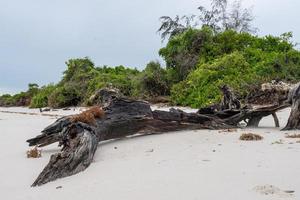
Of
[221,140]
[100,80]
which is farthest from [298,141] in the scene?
[100,80]

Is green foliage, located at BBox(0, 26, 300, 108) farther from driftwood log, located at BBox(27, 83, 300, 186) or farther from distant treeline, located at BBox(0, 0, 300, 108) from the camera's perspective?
driftwood log, located at BBox(27, 83, 300, 186)

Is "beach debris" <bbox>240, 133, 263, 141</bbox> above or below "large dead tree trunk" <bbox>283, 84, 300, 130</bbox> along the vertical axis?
below

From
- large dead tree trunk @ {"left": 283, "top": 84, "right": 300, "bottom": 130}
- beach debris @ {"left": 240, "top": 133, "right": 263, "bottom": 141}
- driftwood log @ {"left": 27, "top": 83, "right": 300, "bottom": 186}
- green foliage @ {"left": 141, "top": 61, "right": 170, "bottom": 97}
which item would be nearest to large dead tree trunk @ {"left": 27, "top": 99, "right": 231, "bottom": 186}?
driftwood log @ {"left": 27, "top": 83, "right": 300, "bottom": 186}

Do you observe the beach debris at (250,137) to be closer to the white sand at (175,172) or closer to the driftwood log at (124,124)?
the white sand at (175,172)

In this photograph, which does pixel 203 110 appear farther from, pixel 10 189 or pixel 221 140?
pixel 10 189

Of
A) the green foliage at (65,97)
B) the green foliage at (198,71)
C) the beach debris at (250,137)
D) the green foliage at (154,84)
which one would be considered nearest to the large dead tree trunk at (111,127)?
the beach debris at (250,137)

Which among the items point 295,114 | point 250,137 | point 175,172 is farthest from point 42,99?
point 175,172

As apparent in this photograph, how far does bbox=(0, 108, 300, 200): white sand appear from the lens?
400 centimetres

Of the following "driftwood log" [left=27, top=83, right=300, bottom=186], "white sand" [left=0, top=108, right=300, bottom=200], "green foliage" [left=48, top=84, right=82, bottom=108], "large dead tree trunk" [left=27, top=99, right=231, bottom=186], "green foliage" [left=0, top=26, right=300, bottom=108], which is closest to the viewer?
"white sand" [left=0, top=108, right=300, bottom=200]

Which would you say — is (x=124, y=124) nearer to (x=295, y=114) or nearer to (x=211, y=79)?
(x=295, y=114)

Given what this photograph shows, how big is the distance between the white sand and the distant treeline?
330 inches

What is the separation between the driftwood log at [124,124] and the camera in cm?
543

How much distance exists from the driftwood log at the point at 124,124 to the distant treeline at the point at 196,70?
5.47m

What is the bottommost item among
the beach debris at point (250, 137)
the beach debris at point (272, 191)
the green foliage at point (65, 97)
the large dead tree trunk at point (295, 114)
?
the beach debris at point (272, 191)
